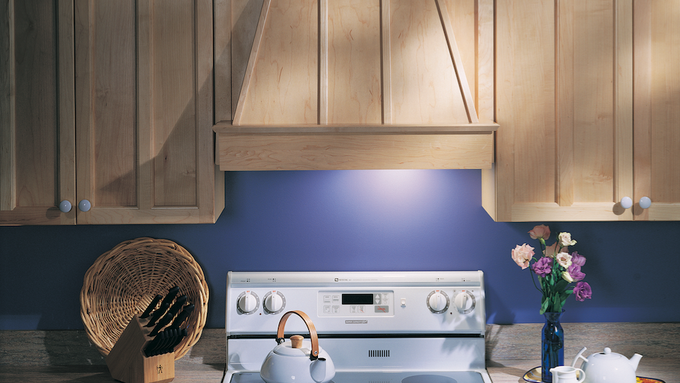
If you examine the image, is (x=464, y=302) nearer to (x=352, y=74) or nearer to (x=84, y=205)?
(x=352, y=74)

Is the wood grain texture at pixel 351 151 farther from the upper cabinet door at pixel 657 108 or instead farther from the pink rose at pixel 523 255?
the upper cabinet door at pixel 657 108

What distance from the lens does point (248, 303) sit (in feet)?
5.49

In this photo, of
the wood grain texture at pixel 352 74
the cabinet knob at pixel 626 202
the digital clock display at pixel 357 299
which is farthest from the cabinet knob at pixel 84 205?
the cabinet knob at pixel 626 202

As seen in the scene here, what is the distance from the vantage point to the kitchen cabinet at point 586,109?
1.45m

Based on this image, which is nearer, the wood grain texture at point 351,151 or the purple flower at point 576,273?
the wood grain texture at point 351,151

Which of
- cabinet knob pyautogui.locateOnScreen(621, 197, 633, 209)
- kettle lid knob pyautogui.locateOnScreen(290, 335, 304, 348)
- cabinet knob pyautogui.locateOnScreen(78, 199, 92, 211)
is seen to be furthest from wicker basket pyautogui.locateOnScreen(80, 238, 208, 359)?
cabinet knob pyautogui.locateOnScreen(621, 197, 633, 209)

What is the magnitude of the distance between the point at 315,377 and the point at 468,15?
3.86 feet

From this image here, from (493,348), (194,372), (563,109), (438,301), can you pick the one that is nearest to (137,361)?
(194,372)

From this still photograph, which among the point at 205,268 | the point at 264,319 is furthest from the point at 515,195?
the point at 205,268

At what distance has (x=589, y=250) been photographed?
5.85 ft

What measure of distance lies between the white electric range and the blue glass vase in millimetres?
203

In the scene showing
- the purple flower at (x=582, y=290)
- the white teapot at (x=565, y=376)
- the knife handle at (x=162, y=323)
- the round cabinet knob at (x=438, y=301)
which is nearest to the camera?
the white teapot at (x=565, y=376)

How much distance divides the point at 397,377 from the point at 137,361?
0.83 metres

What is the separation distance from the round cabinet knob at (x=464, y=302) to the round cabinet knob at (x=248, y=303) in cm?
69
